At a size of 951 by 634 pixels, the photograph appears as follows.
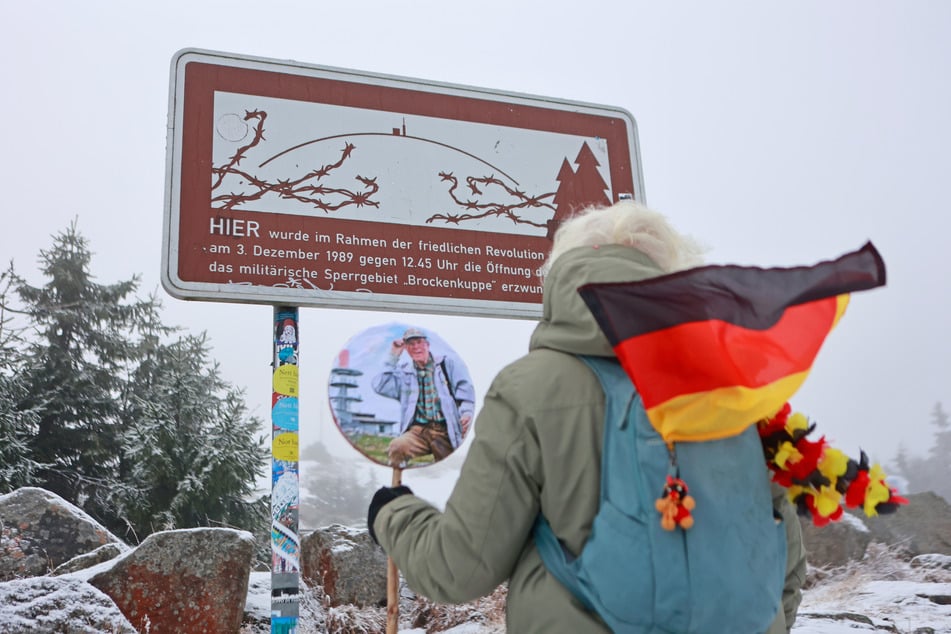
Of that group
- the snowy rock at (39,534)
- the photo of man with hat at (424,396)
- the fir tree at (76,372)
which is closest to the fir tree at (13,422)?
the fir tree at (76,372)

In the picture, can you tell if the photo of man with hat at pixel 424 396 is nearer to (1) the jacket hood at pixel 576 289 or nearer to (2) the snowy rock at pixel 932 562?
(1) the jacket hood at pixel 576 289

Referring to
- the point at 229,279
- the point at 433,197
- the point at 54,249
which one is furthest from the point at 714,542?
the point at 54,249

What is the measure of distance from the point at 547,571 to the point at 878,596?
20.3 ft

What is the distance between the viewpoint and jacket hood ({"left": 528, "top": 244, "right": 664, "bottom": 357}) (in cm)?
154

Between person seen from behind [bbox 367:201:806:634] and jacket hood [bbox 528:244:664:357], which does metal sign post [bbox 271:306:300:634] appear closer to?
person seen from behind [bbox 367:201:806:634]

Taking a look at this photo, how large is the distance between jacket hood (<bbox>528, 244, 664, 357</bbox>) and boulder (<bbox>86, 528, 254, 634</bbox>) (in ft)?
12.4

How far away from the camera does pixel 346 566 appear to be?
5773 millimetres

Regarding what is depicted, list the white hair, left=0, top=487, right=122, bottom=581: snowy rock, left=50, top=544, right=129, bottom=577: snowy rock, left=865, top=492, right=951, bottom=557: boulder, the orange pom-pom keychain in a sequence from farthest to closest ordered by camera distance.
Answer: left=865, top=492, right=951, bottom=557: boulder, left=0, top=487, right=122, bottom=581: snowy rock, left=50, top=544, right=129, bottom=577: snowy rock, the white hair, the orange pom-pom keychain

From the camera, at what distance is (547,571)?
1.53 m

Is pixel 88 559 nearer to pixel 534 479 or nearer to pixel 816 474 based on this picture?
pixel 534 479

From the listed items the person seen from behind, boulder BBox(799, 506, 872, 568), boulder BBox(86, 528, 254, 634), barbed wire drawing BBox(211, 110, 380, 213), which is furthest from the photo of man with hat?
boulder BBox(799, 506, 872, 568)

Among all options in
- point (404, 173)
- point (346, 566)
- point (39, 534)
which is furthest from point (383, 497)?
point (39, 534)

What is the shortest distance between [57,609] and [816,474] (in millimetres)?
3913

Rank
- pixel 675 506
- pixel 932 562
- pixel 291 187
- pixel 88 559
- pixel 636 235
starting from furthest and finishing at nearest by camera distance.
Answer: pixel 932 562 → pixel 88 559 → pixel 291 187 → pixel 636 235 → pixel 675 506
